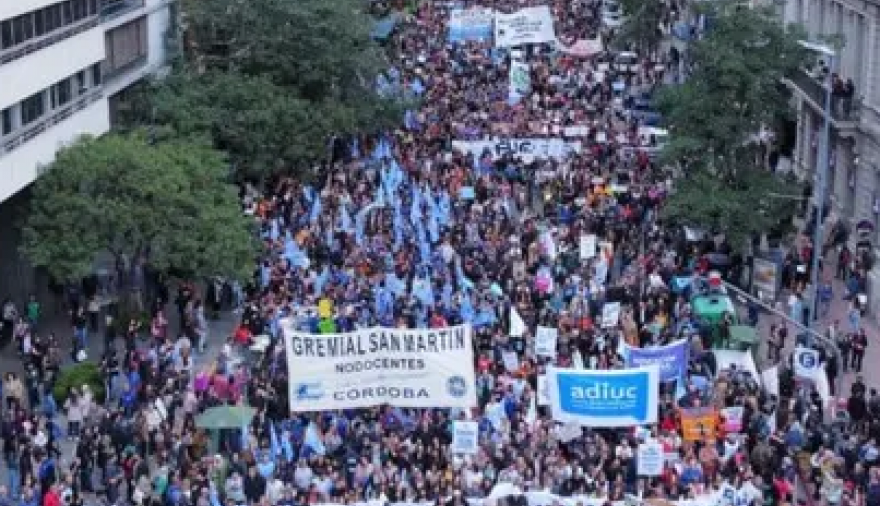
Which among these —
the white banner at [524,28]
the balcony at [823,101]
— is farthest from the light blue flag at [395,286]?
the white banner at [524,28]

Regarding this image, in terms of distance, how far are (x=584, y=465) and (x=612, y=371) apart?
2.08 metres

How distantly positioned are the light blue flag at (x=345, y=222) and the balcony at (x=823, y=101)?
1390 cm

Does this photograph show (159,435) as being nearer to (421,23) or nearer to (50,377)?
(50,377)

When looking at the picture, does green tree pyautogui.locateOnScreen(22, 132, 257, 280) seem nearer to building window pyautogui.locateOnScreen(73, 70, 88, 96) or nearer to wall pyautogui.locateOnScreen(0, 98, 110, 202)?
wall pyautogui.locateOnScreen(0, 98, 110, 202)

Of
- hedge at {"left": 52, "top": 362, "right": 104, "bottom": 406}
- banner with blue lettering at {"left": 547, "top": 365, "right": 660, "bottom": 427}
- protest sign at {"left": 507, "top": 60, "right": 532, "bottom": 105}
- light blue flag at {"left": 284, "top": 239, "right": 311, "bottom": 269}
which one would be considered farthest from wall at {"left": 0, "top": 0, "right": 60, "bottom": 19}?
protest sign at {"left": 507, "top": 60, "right": 532, "bottom": 105}

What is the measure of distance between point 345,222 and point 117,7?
1030 centimetres

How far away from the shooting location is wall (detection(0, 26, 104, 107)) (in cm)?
3984

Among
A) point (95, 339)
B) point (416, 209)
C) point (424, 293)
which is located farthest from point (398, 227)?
point (95, 339)

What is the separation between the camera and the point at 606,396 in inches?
1213

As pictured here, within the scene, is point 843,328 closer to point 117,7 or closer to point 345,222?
point 345,222

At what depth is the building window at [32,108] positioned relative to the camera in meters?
41.2

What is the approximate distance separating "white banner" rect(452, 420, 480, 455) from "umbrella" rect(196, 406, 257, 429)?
150 inches

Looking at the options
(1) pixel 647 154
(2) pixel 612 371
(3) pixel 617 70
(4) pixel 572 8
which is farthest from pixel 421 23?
(2) pixel 612 371

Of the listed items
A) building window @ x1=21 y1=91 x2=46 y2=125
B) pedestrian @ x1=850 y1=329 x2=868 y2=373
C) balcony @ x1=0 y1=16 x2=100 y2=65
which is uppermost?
balcony @ x1=0 y1=16 x2=100 y2=65
